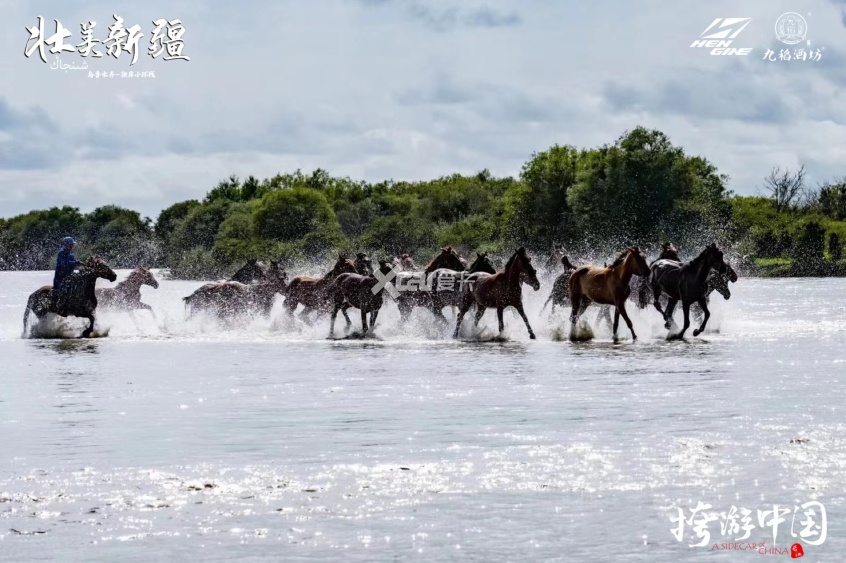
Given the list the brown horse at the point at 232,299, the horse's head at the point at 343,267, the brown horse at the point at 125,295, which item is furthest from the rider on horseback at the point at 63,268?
the horse's head at the point at 343,267

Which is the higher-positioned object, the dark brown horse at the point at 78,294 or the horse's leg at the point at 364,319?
the dark brown horse at the point at 78,294

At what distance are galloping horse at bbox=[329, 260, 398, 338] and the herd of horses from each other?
20 millimetres

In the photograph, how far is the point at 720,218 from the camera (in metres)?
94.5

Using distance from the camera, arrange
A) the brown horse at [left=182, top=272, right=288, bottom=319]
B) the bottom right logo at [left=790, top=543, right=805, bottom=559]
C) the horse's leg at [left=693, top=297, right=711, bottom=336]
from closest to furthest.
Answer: the bottom right logo at [left=790, top=543, right=805, bottom=559] → the horse's leg at [left=693, top=297, right=711, bottom=336] → the brown horse at [left=182, top=272, right=288, bottom=319]

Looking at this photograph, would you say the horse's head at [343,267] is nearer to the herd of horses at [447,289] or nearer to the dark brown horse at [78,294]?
the herd of horses at [447,289]

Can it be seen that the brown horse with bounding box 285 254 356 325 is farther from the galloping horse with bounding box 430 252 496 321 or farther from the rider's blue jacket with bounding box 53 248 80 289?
the rider's blue jacket with bounding box 53 248 80 289

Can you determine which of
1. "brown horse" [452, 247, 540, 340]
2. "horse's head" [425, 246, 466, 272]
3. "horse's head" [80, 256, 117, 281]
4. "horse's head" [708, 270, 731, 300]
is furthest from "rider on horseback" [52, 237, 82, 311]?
"horse's head" [708, 270, 731, 300]

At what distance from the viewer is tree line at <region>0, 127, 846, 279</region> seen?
9094 cm

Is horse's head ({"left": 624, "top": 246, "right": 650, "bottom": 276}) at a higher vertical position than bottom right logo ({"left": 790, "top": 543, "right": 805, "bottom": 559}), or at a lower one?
higher

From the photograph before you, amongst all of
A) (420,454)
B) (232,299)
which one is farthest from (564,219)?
(420,454)

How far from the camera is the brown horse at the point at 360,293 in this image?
28.1m

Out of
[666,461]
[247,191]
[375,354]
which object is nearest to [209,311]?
[375,354]

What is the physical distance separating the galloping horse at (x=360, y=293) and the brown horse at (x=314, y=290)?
90 centimetres

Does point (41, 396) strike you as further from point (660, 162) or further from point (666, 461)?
point (660, 162)
